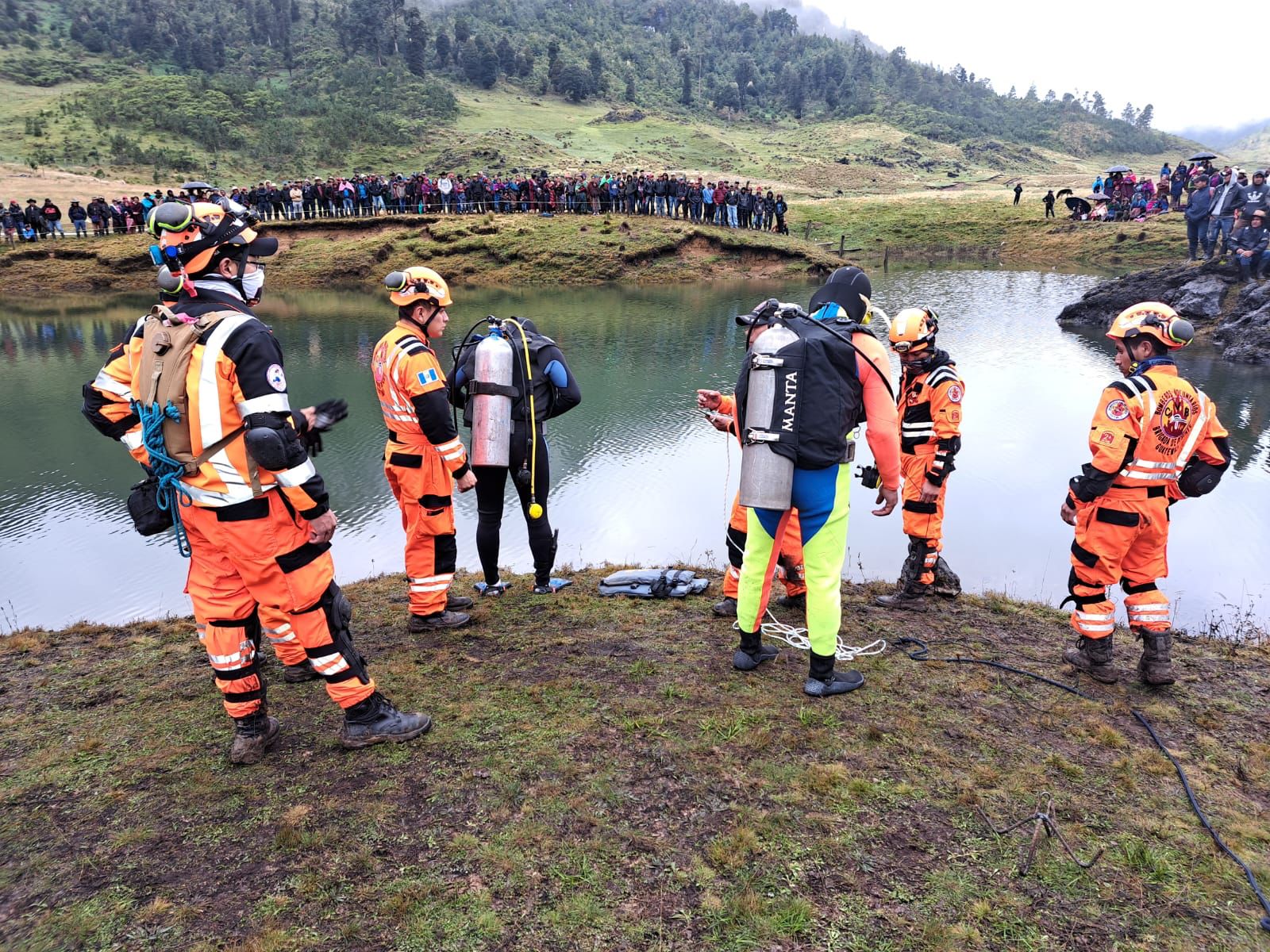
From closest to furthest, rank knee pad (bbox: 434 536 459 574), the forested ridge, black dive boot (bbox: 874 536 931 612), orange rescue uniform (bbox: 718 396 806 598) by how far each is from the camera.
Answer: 1. knee pad (bbox: 434 536 459 574)
2. orange rescue uniform (bbox: 718 396 806 598)
3. black dive boot (bbox: 874 536 931 612)
4. the forested ridge

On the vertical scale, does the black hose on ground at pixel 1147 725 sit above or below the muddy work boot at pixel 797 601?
above

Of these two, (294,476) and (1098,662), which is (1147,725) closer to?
(1098,662)

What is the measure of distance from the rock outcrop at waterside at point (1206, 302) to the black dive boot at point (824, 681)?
16.1m

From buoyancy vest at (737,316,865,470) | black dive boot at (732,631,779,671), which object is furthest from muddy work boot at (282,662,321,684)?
buoyancy vest at (737,316,865,470)

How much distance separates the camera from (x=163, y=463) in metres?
3.40

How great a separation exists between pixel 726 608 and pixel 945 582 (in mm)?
2052

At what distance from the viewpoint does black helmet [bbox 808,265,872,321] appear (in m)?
4.41

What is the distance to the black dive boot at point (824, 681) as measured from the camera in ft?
14.1

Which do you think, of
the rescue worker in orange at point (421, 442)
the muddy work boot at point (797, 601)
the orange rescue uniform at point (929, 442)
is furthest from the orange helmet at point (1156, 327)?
the rescue worker in orange at point (421, 442)

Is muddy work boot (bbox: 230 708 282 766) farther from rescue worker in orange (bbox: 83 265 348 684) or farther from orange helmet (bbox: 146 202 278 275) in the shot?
orange helmet (bbox: 146 202 278 275)

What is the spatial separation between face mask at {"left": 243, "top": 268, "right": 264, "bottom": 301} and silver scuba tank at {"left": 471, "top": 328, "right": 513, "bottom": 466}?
175cm

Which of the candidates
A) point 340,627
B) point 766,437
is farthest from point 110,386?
point 766,437

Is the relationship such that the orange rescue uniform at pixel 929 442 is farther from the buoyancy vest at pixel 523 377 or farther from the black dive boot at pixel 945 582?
the buoyancy vest at pixel 523 377

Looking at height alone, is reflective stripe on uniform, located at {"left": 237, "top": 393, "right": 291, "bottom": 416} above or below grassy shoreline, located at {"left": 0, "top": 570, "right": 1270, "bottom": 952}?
above
